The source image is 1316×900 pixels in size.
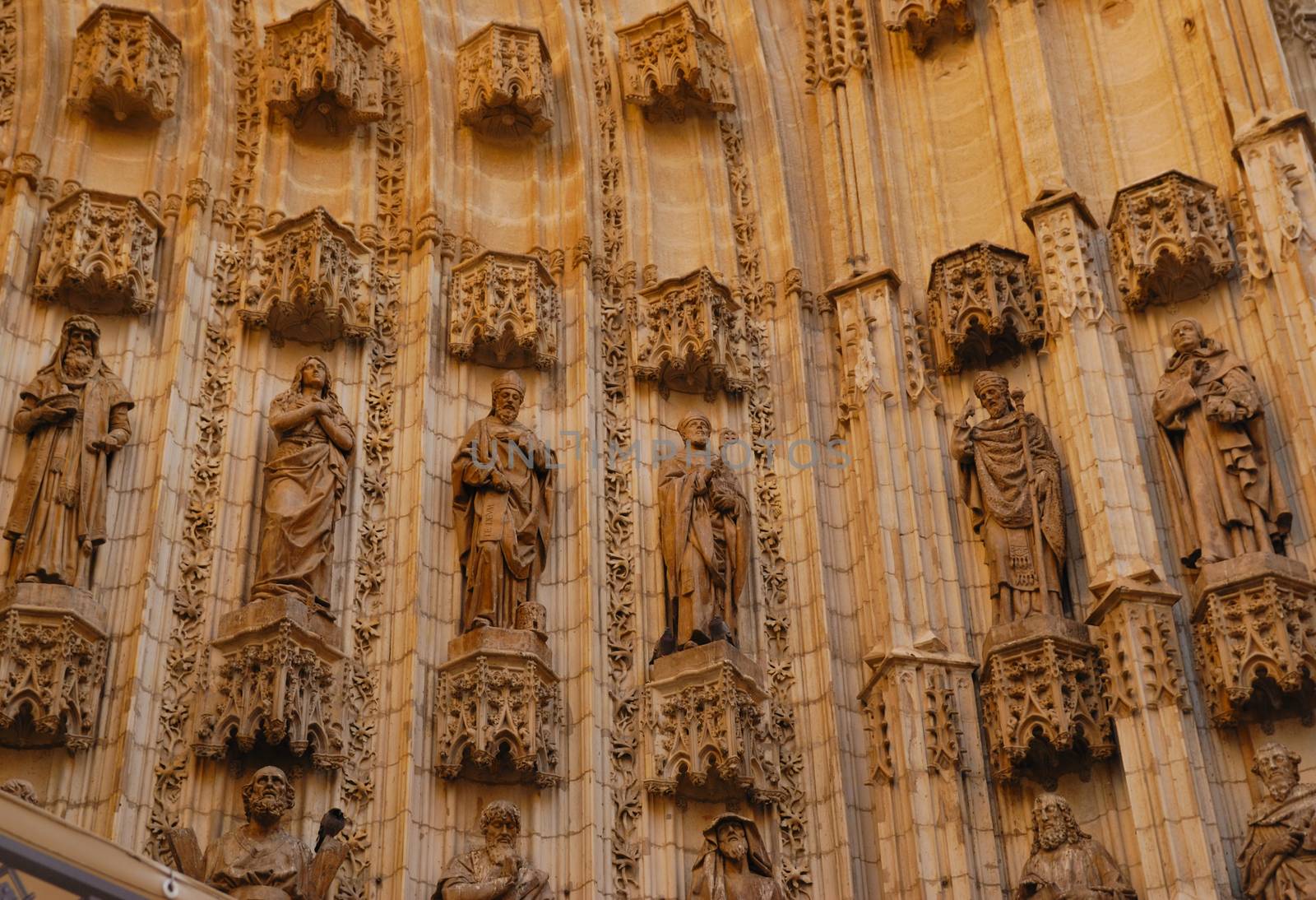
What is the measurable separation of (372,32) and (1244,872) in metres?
9.10

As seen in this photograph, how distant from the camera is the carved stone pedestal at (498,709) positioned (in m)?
11.5

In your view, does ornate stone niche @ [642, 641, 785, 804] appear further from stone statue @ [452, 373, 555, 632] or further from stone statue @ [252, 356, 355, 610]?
stone statue @ [252, 356, 355, 610]

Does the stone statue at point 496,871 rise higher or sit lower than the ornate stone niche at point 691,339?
lower

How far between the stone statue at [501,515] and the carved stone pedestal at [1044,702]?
3.11 metres

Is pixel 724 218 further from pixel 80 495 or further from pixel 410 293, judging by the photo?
pixel 80 495

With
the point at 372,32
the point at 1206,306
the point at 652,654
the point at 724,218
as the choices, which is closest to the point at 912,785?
the point at 652,654

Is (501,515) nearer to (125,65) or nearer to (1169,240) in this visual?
(125,65)

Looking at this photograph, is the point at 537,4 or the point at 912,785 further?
the point at 537,4

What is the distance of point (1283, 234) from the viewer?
12.5 metres

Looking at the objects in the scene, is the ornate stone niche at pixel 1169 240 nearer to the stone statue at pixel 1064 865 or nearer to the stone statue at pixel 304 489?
the stone statue at pixel 1064 865

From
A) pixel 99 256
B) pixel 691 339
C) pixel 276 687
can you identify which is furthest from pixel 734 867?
pixel 99 256

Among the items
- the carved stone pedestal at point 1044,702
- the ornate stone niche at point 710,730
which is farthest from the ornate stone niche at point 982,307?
the ornate stone niche at point 710,730

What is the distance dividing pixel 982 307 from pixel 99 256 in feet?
20.7

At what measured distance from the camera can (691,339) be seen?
13531 mm
